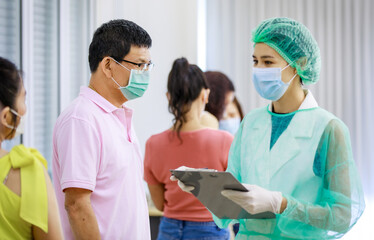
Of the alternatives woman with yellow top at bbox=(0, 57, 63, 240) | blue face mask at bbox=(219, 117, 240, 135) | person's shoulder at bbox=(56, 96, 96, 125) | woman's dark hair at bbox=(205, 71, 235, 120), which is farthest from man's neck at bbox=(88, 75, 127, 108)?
blue face mask at bbox=(219, 117, 240, 135)

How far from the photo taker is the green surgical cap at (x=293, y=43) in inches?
65.4

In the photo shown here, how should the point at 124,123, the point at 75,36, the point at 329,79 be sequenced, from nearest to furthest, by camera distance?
1. the point at 124,123
2. the point at 75,36
3. the point at 329,79

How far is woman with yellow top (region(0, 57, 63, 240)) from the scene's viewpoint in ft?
4.40

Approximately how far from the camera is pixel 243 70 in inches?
182

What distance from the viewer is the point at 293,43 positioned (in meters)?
1.67

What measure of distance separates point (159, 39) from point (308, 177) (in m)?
2.61

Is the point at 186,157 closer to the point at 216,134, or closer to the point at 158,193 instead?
the point at 216,134

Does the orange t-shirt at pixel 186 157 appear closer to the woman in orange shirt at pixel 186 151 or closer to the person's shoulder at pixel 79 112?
the woman in orange shirt at pixel 186 151

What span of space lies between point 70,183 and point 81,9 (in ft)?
6.73

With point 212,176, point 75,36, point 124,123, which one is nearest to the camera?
point 212,176

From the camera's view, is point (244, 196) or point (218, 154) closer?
point (244, 196)

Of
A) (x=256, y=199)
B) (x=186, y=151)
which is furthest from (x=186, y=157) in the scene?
(x=256, y=199)

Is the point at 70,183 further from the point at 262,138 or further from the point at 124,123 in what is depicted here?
the point at 262,138


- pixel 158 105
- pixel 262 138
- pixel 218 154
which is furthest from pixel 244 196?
pixel 158 105
